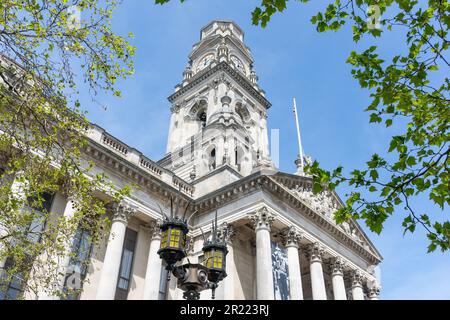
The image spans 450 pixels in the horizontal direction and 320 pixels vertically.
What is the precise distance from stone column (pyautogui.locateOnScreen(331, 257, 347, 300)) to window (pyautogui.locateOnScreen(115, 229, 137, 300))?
14.6 metres

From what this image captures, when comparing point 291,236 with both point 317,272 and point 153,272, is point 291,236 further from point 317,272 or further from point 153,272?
point 153,272

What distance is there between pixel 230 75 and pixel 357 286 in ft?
82.8

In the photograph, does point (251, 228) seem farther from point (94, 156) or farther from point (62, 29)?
point (62, 29)

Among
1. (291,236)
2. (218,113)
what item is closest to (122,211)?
(291,236)

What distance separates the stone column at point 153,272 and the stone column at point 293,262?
771cm

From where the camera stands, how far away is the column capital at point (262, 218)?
2306 centimetres

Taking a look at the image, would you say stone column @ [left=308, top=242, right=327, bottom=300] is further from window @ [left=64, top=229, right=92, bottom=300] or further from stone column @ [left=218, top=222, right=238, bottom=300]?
window @ [left=64, top=229, right=92, bottom=300]

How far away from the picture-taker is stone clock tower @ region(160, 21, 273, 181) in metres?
34.0

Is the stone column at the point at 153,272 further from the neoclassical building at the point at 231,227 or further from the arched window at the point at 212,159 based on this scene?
the arched window at the point at 212,159

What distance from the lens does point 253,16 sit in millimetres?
8977

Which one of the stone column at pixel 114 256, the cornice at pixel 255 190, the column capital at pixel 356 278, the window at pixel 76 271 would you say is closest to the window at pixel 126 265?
the stone column at pixel 114 256

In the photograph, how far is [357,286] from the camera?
30.9 m
